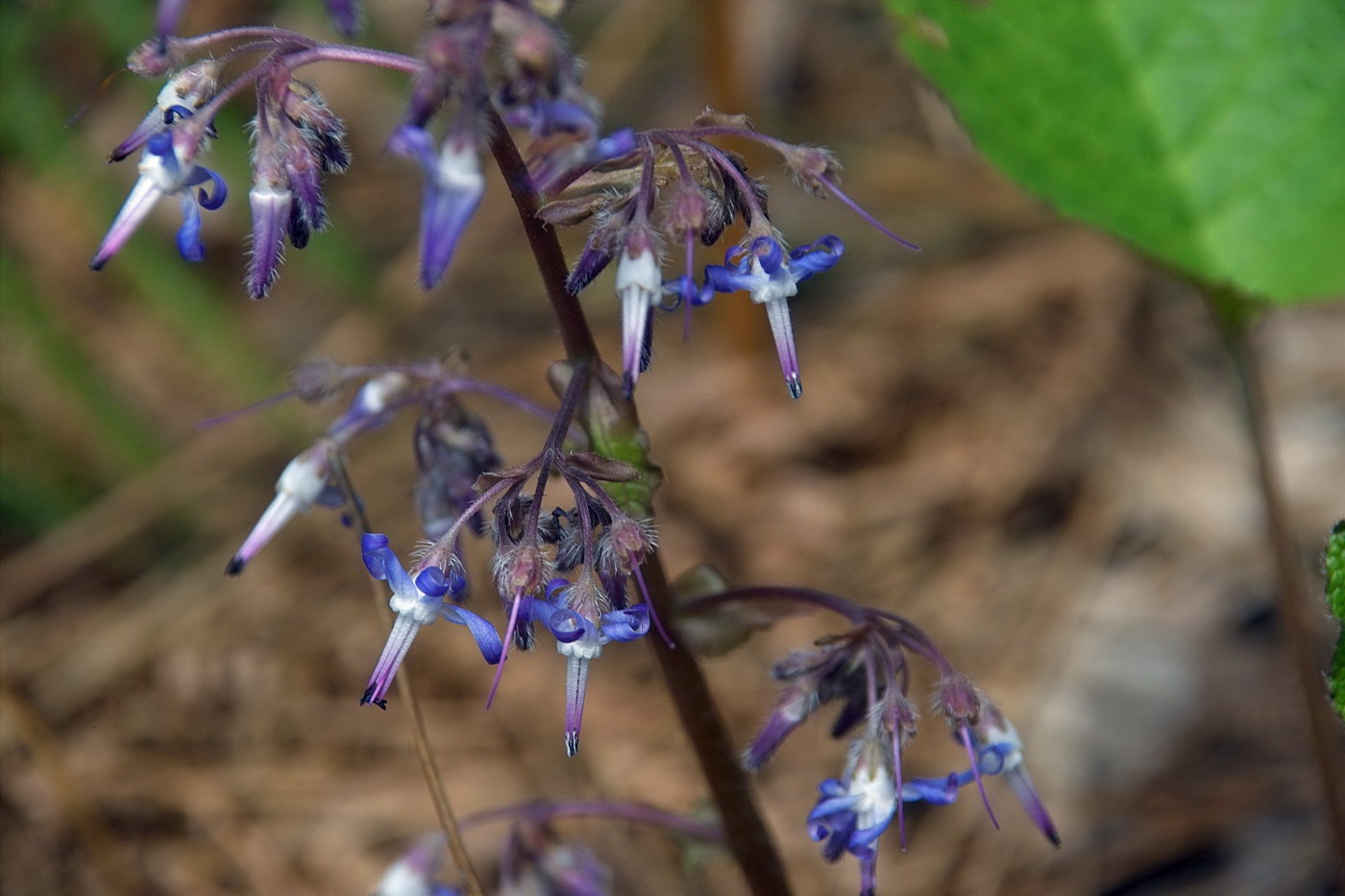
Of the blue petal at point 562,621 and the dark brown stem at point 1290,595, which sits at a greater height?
the blue petal at point 562,621

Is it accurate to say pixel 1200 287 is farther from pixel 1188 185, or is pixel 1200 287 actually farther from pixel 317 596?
pixel 317 596

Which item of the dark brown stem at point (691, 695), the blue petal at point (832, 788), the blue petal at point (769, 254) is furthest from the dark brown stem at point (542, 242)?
the blue petal at point (832, 788)

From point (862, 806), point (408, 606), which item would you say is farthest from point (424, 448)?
point (862, 806)

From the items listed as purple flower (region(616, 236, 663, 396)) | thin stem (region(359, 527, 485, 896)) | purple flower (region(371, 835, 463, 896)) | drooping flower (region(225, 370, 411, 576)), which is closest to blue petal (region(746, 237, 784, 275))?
purple flower (region(616, 236, 663, 396))

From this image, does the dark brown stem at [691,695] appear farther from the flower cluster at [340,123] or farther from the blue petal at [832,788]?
the blue petal at [832,788]

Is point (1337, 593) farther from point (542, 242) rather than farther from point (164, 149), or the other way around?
point (164, 149)

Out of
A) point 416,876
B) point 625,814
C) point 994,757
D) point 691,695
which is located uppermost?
point 994,757
